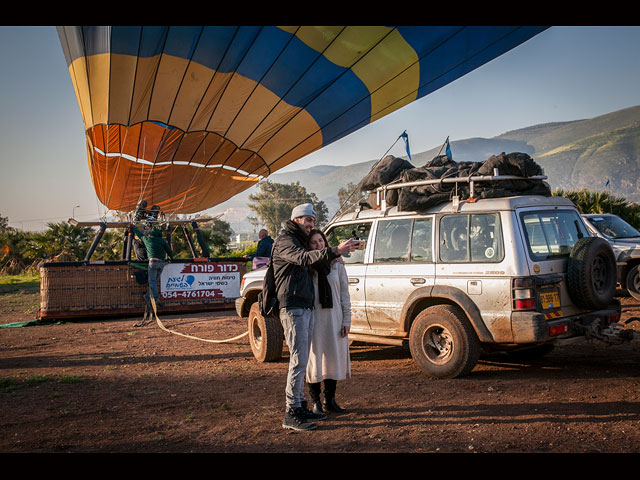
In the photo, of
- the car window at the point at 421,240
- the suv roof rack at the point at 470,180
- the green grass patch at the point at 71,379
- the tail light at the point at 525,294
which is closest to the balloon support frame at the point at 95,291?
the green grass patch at the point at 71,379

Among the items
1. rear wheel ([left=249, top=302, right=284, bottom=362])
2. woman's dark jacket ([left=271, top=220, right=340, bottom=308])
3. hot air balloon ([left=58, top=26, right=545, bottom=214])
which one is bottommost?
rear wheel ([left=249, top=302, right=284, bottom=362])

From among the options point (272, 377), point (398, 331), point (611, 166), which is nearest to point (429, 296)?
point (398, 331)

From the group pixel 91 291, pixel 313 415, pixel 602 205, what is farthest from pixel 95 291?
pixel 602 205

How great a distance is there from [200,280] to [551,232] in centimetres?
945

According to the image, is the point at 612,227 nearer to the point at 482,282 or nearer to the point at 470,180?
the point at 470,180

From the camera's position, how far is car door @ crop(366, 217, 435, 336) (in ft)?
22.9

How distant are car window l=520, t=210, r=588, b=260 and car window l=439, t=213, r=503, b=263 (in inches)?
13.0

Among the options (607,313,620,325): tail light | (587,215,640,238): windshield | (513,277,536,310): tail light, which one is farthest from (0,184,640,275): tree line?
(513,277,536,310): tail light

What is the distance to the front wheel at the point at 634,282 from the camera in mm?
12328

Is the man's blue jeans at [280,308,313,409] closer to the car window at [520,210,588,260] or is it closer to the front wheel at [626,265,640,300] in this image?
the car window at [520,210,588,260]

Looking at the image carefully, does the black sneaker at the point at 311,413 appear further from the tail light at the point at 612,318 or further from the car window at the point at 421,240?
the tail light at the point at 612,318

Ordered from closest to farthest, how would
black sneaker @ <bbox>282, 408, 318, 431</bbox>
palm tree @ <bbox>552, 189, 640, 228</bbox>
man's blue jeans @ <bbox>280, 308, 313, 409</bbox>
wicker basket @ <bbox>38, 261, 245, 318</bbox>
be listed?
black sneaker @ <bbox>282, 408, 318, 431</bbox> → man's blue jeans @ <bbox>280, 308, 313, 409</bbox> → wicker basket @ <bbox>38, 261, 245, 318</bbox> → palm tree @ <bbox>552, 189, 640, 228</bbox>

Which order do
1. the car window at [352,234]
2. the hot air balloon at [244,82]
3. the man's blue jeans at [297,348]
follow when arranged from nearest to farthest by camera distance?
the man's blue jeans at [297,348]
the car window at [352,234]
the hot air balloon at [244,82]

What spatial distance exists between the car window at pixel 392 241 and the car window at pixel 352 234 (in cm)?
22
